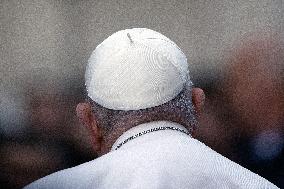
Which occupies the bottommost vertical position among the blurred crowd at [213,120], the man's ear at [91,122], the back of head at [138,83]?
the blurred crowd at [213,120]

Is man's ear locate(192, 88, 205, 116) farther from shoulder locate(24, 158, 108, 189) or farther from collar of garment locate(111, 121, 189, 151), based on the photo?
shoulder locate(24, 158, 108, 189)

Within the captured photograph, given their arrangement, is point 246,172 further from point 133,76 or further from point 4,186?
point 4,186

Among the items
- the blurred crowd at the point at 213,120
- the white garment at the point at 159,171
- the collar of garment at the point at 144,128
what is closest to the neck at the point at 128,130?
the collar of garment at the point at 144,128

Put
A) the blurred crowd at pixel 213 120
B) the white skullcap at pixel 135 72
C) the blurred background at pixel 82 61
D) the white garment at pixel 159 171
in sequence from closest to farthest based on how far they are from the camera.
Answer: the white garment at pixel 159 171 → the white skullcap at pixel 135 72 → the blurred crowd at pixel 213 120 → the blurred background at pixel 82 61

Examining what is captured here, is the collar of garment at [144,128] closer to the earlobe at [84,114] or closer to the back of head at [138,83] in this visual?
the back of head at [138,83]

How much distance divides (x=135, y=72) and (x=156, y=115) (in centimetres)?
13

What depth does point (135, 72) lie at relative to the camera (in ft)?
4.22

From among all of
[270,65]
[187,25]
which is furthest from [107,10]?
[270,65]

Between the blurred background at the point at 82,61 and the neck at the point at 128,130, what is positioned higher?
the neck at the point at 128,130

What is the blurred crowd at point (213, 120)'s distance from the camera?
2770 mm

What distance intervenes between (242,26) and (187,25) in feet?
1.17

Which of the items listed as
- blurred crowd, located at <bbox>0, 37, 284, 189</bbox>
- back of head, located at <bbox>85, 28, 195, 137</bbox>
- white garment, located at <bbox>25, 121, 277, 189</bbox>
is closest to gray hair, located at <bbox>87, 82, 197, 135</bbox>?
back of head, located at <bbox>85, 28, 195, 137</bbox>

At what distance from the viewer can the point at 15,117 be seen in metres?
3.03

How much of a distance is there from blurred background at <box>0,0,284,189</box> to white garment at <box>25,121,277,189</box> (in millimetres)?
1787
